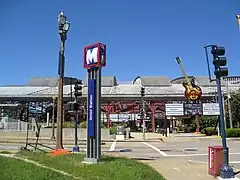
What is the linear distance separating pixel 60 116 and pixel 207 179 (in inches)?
358

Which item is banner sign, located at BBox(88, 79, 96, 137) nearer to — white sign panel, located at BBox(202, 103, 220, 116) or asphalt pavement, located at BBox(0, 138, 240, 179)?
asphalt pavement, located at BBox(0, 138, 240, 179)

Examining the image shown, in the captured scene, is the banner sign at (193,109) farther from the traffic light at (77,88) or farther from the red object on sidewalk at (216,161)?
the red object on sidewalk at (216,161)

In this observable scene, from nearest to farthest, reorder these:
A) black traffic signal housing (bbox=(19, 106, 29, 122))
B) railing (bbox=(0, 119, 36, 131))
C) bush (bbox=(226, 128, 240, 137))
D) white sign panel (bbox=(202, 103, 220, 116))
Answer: bush (bbox=(226, 128, 240, 137))
railing (bbox=(0, 119, 36, 131))
white sign panel (bbox=(202, 103, 220, 116))
black traffic signal housing (bbox=(19, 106, 29, 122))

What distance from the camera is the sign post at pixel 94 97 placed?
12.9 meters

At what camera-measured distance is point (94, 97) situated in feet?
43.2

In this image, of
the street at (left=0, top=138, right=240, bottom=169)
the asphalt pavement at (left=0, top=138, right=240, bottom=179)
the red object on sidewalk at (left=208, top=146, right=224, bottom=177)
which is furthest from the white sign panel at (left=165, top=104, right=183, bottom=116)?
the red object on sidewalk at (left=208, top=146, right=224, bottom=177)

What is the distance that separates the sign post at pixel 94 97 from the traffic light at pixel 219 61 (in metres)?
4.41

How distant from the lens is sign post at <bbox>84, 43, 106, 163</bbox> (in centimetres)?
1288

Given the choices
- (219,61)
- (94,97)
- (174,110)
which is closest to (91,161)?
(94,97)

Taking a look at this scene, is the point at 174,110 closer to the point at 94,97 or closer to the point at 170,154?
the point at 170,154

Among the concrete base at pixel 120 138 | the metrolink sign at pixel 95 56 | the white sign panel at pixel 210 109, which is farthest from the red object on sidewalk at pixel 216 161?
the white sign panel at pixel 210 109

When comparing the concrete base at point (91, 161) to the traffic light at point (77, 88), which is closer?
the concrete base at point (91, 161)

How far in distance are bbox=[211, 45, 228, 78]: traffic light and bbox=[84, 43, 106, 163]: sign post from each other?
441cm

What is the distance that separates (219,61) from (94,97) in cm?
486
